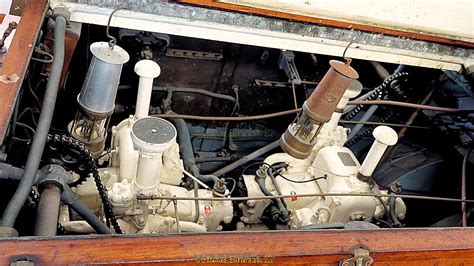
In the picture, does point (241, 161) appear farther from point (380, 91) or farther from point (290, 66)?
point (380, 91)

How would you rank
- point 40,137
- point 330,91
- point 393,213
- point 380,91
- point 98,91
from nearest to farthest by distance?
point 40,137, point 98,91, point 330,91, point 393,213, point 380,91

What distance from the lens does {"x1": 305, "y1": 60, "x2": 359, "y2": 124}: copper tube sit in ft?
5.81

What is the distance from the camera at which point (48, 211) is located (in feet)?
3.82

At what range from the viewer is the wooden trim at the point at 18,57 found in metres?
1.25

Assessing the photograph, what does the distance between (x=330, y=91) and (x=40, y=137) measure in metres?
0.99

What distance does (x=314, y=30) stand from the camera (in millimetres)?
2006

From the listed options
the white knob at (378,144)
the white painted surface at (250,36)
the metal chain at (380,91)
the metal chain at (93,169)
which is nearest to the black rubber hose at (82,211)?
the metal chain at (93,169)

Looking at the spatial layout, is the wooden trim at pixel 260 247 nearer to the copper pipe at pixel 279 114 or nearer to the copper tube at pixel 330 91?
the copper tube at pixel 330 91

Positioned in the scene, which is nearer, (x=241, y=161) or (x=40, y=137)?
(x=40, y=137)

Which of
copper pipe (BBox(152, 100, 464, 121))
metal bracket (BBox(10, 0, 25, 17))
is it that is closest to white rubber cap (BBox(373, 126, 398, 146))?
copper pipe (BBox(152, 100, 464, 121))

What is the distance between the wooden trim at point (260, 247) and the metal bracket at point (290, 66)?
40.3 inches

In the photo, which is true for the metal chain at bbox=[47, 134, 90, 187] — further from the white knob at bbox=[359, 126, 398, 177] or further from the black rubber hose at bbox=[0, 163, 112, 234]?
the white knob at bbox=[359, 126, 398, 177]

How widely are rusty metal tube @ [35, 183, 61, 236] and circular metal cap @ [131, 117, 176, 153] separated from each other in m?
0.29

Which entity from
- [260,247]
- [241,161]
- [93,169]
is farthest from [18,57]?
[241,161]
